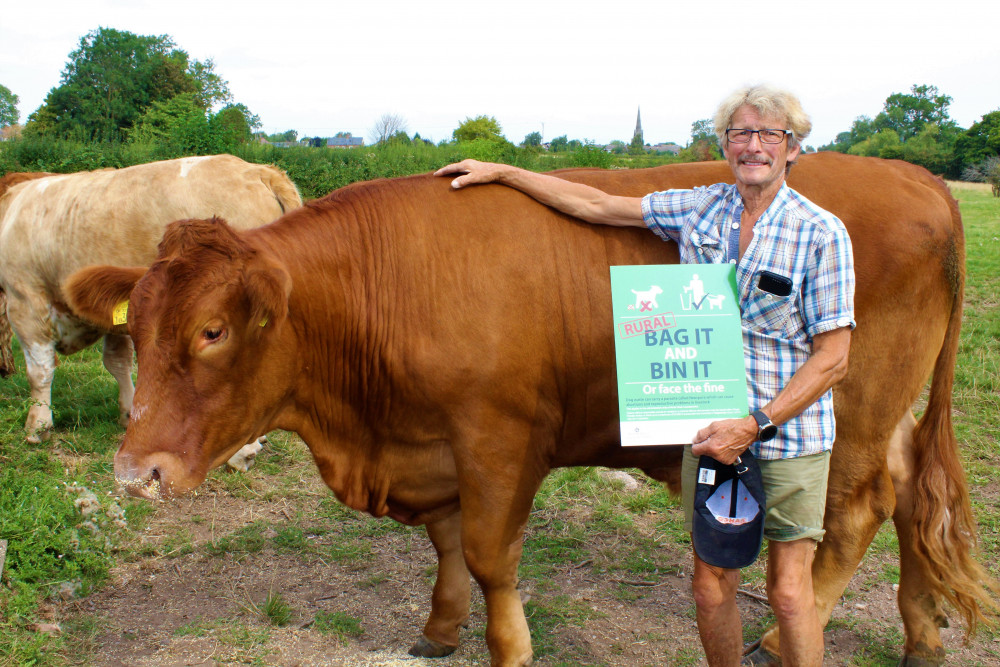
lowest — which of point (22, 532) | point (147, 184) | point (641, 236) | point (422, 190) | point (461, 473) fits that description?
point (22, 532)

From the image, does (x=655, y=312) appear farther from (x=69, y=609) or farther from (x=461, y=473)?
(x=69, y=609)

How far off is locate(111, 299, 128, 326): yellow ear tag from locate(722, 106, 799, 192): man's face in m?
2.59

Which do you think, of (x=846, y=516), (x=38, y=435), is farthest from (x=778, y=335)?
(x=38, y=435)

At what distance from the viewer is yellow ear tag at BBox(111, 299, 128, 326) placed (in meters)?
3.27

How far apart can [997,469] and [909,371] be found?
9.48ft

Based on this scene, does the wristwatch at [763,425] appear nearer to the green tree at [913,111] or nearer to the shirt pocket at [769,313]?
the shirt pocket at [769,313]

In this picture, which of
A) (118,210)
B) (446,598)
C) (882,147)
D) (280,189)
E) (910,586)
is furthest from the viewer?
(882,147)

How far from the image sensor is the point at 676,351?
96.7 inches

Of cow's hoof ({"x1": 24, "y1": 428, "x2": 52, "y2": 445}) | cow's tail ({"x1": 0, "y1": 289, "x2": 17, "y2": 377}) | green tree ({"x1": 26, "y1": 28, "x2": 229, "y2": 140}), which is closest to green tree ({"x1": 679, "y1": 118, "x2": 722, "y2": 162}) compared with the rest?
cow's hoof ({"x1": 24, "y1": 428, "x2": 52, "y2": 445})

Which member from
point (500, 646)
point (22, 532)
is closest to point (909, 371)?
point (500, 646)

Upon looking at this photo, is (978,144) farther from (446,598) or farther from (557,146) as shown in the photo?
(446,598)

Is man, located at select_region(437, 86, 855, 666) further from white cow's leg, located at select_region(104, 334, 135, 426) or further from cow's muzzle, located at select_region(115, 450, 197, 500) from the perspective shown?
white cow's leg, located at select_region(104, 334, 135, 426)

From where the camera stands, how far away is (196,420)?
283 cm

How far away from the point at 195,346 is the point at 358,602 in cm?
195
